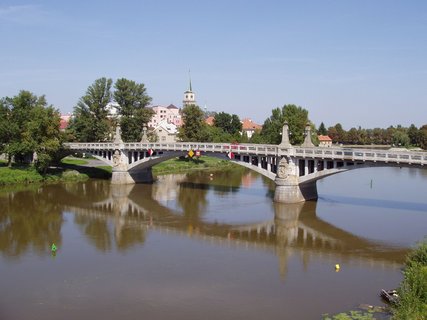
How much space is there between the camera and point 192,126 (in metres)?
85.0

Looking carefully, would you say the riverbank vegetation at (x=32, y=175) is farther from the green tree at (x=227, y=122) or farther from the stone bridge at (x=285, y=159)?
the green tree at (x=227, y=122)

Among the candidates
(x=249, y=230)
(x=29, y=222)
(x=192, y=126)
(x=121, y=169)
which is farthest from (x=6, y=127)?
(x=249, y=230)

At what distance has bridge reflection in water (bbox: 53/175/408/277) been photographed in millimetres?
29391

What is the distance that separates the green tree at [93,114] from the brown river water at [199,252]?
21950 millimetres

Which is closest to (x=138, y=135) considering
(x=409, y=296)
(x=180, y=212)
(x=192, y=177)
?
(x=192, y=177)

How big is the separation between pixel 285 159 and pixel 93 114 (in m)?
41.6

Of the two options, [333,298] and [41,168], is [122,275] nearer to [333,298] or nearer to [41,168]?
[333,298]

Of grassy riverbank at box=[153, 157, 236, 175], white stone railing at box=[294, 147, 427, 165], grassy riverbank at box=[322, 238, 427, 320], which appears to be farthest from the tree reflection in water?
grassy riverbank at box=[153, 157, 236, 175]

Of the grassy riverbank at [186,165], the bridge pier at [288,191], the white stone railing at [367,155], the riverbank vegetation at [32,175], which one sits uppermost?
the white stone railing at [367,155]

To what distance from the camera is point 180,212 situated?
43.3 metres

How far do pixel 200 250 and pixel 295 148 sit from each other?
17.1 meters

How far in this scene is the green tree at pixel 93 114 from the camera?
245 ft

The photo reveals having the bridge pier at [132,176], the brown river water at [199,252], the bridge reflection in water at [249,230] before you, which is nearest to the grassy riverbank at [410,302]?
the brown river water at [199,252]

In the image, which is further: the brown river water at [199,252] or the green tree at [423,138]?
the green tree at [423,138]
